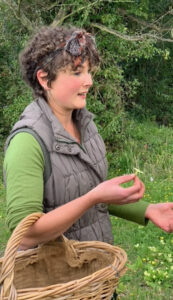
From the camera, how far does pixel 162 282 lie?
12.7 ft

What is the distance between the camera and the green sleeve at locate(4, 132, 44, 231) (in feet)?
5.86

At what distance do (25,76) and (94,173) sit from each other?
565 millimetres

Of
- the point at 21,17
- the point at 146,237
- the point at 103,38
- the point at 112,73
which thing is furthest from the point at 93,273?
the point at 21,17

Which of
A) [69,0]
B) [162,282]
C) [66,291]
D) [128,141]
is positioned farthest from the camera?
[128,141]

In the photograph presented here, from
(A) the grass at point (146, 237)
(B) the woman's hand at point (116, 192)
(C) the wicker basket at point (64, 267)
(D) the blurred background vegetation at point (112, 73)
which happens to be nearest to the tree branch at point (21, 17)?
(D) the blurred background vegetation at point (112, 73)

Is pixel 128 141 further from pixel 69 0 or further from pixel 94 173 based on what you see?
pixel 94 173

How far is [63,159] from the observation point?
1972 millimetres

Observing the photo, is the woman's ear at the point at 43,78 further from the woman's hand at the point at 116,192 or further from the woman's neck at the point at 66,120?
the woman's hand at the point at 116,192

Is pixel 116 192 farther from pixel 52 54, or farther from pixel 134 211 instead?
pixel 52 54

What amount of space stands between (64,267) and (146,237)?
8.72 feet

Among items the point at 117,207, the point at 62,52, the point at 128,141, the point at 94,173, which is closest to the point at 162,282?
the point at 117,207

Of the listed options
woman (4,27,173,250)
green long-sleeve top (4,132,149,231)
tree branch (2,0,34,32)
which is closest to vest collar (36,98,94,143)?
woman (4,27,173,250)

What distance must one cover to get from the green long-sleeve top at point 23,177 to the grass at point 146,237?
2.13 m

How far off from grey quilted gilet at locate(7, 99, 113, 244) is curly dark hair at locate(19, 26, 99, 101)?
5.7 inches
